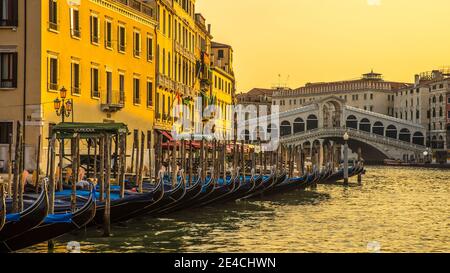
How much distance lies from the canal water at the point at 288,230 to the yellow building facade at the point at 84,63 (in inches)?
159

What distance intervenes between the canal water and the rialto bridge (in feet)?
132

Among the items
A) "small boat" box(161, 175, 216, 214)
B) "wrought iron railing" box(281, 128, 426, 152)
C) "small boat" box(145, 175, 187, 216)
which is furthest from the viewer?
"wrought iron railing" box(281, 128, 426, 152)

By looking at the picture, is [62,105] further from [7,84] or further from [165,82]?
[165,82]

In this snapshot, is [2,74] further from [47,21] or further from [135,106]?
[135,106]

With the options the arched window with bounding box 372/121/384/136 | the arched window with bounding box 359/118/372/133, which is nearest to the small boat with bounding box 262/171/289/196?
the arched window with bounding box 372/121/384/136

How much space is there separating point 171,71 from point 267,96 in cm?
5970

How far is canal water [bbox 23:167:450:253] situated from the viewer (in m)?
11.8

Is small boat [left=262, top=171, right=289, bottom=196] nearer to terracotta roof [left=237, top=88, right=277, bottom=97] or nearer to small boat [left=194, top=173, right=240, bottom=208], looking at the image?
small boat [left=194, top=173, right=240, bottom=208]

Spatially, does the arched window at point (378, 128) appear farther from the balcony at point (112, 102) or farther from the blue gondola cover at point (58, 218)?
the blue gondola cover at point (58, 218)

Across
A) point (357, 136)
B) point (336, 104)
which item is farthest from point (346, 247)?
point (336, 104)

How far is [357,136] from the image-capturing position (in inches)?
2406

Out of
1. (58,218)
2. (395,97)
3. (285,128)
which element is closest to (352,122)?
(285,128)

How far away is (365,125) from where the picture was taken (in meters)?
68.6

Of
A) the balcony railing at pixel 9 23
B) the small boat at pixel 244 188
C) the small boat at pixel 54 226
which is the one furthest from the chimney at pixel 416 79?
the small boat at pixel 54 226
